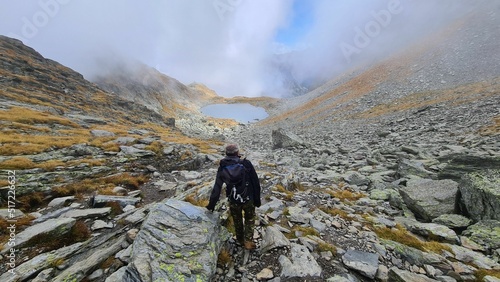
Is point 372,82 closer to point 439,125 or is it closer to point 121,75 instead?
point 439,125

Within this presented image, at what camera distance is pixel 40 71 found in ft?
203

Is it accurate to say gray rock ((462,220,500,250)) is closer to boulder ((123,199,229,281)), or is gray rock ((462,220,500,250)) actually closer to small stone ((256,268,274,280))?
small stone ((256,268,274,280))

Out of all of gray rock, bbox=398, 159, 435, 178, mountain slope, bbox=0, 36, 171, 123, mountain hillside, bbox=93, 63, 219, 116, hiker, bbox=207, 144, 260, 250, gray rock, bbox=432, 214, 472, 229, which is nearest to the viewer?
hiker, bbox=207, 144, 260, 250

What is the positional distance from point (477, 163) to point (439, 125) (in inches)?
575

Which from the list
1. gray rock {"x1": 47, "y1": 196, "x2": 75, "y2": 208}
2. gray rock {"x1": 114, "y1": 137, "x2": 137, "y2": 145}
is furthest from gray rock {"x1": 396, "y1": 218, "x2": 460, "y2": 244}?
gray rock {"x1": 114, "y1": 137, "x2": 137, "y2": 145}

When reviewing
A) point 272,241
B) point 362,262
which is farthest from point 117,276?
point 362,262

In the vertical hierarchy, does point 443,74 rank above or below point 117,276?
above

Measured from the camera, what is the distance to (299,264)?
587cm

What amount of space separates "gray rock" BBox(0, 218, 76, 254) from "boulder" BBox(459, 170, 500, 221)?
14403 mm

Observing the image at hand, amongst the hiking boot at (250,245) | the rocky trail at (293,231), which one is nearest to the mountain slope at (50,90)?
the rocky trail at (293,231)

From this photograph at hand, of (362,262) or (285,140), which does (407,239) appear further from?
(285,140)

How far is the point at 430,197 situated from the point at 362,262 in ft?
20.1

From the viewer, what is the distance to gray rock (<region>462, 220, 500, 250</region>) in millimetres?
6848

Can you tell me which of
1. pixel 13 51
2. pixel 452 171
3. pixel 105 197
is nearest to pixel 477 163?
pixel 452 171
